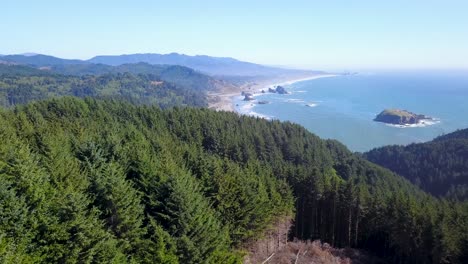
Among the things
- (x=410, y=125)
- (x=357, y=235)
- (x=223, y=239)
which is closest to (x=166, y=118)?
(x=357, y=235)

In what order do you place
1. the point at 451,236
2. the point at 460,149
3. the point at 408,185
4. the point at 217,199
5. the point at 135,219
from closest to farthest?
the point at 135,219
the point at 217,199
the point at 451,236
the point at 408,185
the point at 460,149

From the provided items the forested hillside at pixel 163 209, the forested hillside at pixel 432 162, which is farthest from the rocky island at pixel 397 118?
the forested hillside at pixel 163 209

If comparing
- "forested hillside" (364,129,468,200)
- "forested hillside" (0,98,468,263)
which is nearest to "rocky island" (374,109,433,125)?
"forested hillside" (364,129,468,200)

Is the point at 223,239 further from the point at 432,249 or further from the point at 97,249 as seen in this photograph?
the point at 432,249

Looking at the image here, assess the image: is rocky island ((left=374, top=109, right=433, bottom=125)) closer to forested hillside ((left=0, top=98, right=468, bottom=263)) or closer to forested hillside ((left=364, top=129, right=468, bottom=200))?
forested hillside ((left=364, top=129, right=468, bottom=200))

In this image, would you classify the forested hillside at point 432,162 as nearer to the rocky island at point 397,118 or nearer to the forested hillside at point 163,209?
the rocky island at point 397,118
